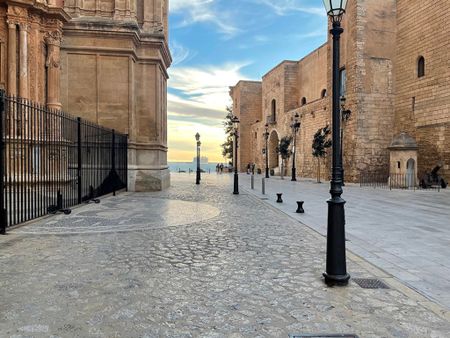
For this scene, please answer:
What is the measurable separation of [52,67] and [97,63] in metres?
2.16

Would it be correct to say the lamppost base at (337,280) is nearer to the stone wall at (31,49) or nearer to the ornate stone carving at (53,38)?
the stone wall at (31,49)

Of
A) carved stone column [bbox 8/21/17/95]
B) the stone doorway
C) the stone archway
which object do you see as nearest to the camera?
carved stone column [bbox 8/21/17/95]

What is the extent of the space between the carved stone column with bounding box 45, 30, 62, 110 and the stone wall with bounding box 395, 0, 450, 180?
21493mm

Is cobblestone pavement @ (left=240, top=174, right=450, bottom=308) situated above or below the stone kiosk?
below

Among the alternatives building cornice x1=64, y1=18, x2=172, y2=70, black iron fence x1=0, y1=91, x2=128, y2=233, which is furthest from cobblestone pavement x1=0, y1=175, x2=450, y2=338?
building cornice x1=64, y1=18, x2=172, y2=70

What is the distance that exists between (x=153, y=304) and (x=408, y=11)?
28879 mm

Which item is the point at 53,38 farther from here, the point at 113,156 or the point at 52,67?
the point at 113,156

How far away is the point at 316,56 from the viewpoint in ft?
135

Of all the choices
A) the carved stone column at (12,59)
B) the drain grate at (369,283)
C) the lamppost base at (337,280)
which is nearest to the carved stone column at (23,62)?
the carved stone column at (12,59)

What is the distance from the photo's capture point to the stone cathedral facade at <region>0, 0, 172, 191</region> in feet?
46.4

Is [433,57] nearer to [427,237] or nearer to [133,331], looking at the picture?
[427,237]

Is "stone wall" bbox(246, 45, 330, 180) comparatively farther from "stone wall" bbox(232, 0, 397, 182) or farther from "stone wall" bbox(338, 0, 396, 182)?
"stone wall" bbox(338, 0, 396, 182)

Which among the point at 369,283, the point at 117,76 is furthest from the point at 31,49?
the point at 369,283

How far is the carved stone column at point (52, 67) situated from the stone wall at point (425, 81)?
21.5 m
